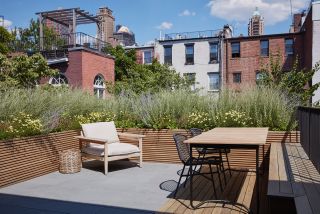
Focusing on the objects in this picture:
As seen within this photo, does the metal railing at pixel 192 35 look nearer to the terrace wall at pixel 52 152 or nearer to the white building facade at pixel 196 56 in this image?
the white building facade at pixel 196 56

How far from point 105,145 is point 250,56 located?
66.9ft

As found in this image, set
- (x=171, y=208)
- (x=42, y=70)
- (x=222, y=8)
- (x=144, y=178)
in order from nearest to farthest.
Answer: (x=171, y=208), (x=144, y=178), (x=42, y=70), (x=222, y=8)

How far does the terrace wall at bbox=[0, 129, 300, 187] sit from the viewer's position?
4.99m

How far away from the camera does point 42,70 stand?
39.5 ft

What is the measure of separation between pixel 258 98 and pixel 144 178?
2851 millimetres

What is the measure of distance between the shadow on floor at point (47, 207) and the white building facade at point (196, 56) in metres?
21.1

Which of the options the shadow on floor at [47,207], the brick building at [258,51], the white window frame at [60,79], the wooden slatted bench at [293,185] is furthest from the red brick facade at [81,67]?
the wooden slatted bench at [293,185]

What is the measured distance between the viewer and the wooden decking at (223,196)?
3695 millimetres

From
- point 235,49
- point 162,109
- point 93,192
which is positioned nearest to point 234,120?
point 162,109

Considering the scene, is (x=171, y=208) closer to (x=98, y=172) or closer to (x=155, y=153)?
(x=98, y=172)

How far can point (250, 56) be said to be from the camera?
24.1 m

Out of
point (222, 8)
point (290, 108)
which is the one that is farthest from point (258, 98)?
point (222, 8)

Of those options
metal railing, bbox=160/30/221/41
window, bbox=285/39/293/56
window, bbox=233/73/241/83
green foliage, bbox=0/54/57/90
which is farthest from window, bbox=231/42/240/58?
green foliage, bbox=0/54/57/90

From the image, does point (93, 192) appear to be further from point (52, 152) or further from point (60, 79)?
point (60, 79)
